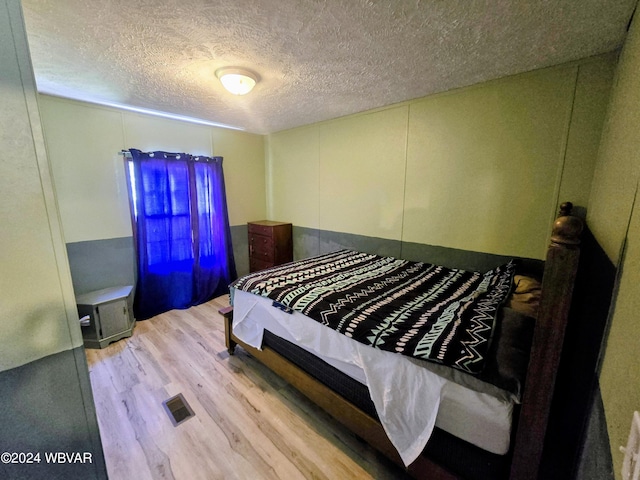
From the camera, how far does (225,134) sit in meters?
3.50

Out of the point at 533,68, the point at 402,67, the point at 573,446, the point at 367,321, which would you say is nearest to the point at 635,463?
the point at 573,446

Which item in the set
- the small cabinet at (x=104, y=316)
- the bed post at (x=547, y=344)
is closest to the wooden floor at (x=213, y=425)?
the small cabinet at (x=104, y=316)

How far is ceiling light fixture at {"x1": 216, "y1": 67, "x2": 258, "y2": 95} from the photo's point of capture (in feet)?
→ 5.89

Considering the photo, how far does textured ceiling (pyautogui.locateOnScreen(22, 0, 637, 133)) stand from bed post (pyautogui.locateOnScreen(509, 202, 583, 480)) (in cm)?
122

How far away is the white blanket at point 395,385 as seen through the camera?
1095 millimetres

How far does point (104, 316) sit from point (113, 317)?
76 millimetres

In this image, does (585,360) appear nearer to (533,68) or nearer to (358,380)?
(358,380)

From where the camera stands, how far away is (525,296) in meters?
1.44

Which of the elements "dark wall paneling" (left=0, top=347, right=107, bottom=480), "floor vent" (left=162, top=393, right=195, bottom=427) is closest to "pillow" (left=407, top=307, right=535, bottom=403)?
"dark wall paneling" (left=0, top=347, right=107, bottom=480)

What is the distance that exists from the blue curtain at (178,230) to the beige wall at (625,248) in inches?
138

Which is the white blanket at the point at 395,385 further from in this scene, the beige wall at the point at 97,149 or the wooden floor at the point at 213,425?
the beige wall at the point at 97,149

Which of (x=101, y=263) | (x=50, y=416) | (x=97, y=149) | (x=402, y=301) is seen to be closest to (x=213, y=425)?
(x=50, y=416)

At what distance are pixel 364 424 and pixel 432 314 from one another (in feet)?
2.31

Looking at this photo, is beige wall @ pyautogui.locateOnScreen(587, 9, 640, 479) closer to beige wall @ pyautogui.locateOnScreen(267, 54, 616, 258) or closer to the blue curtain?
beige wall @ pyautogui.locateOnScreen(267, 54, 616, 258)
